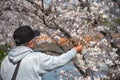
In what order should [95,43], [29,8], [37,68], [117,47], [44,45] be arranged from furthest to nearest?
[44,45]
[29,8]
[95,43]
[117,47]
[37,68]

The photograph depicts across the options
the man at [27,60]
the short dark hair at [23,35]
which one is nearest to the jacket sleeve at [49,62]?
the man at [27,60]

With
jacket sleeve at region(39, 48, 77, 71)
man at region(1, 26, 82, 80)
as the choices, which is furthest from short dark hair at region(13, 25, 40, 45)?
jacket sleeve at region(39, 48, 77, 71)

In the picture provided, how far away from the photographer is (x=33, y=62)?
3611 millimetres

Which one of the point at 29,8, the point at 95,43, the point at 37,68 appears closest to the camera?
the point at 37,68

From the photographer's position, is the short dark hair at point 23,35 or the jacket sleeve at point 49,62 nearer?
the jacket sleeve at point 49,62

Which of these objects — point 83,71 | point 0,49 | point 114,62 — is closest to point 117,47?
point 114,62

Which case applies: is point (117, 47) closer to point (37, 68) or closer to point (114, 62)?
point (114, 62)

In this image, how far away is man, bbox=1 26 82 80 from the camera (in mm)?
3586

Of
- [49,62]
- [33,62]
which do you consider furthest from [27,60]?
[49,62]

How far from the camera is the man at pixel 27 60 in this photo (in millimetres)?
3586

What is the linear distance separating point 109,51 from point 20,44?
288 centimetres

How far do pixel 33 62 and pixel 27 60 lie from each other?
53 mm

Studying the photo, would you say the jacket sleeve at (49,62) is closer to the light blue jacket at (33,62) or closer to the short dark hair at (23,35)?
the light blue jacket at (33,62)

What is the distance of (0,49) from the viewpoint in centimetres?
836
